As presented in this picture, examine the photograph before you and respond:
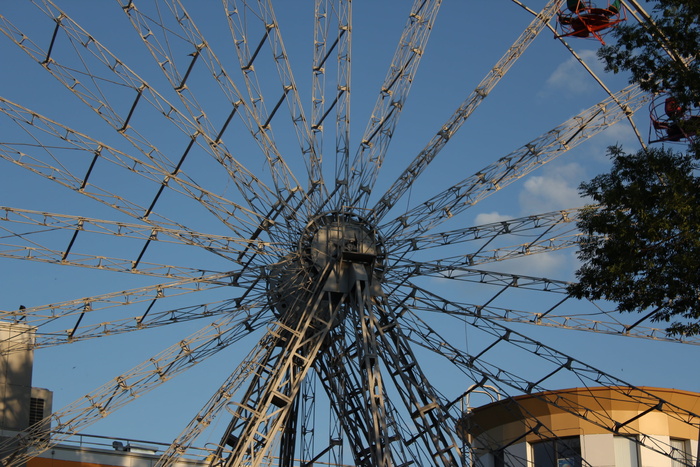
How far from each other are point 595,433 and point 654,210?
1418cm

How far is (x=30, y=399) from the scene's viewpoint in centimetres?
4950

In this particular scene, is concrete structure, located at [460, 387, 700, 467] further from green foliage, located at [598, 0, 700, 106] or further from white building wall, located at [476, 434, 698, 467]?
green foliage, located at [598, 0, 700, 106]

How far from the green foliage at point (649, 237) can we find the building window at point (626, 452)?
11.8 meters

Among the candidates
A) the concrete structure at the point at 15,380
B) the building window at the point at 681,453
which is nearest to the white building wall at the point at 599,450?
the building window at the point at 681,453

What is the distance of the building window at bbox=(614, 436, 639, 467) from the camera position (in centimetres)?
4562

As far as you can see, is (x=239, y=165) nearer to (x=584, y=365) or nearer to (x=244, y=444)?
(x=244, y=444)

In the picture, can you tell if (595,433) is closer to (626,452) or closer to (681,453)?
(626,452)

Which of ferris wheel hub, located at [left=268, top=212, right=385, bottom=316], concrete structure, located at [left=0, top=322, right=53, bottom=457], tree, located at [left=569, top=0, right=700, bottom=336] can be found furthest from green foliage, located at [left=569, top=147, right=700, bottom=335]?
concrete structure, located at [left=0, top=322, right=53, bottom=457]

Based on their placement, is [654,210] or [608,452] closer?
[654,210]

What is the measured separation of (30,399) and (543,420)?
20007 millimetres

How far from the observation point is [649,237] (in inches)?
1340

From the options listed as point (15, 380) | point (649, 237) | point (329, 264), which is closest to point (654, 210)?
point (649, 237)

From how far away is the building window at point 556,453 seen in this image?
151 feet

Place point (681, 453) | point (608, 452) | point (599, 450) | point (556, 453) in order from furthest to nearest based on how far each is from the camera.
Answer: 1. point (556, 453)
2. point (599, 450)
3. point (608, 452)
4. point (681, 453)
